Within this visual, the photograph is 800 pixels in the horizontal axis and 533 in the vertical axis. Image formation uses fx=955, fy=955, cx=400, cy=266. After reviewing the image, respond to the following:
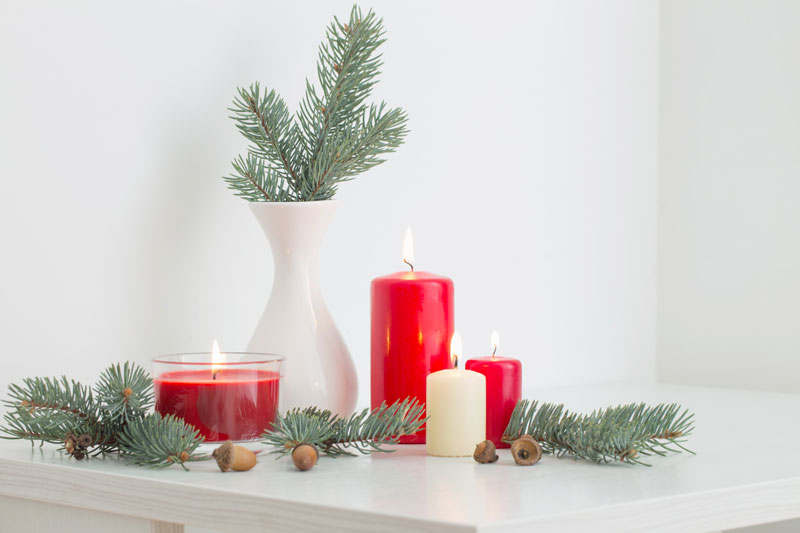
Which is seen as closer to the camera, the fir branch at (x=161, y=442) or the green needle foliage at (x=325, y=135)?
the fir branch at (x=161, y=442)

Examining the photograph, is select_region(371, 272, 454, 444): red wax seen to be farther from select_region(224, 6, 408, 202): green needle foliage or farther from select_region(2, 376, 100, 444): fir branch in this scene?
select_region(2, 376, 100, 444): fir branch

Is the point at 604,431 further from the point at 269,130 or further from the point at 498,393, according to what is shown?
the point at 269,130

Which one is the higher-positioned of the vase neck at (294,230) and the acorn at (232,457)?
the vase neck at (294,230)

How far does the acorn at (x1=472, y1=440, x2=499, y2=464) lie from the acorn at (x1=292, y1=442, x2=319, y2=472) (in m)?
0.12

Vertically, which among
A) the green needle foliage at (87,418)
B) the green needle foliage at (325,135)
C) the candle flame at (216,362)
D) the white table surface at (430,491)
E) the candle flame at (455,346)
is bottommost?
the white table surface at (430,491)

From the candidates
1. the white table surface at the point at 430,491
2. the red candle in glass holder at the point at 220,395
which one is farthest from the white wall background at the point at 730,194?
the red candle in glass holder at the point at 220,395

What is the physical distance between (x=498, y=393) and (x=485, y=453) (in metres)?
0.09

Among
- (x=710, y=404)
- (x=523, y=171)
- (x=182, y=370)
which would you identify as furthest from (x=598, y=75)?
(x=182, y=370)

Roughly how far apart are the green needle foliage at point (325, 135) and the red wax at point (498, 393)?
0.22 meters

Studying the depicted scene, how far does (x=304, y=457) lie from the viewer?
0.67 meters

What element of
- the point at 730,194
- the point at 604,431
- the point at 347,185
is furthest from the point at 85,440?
the point at 730,194

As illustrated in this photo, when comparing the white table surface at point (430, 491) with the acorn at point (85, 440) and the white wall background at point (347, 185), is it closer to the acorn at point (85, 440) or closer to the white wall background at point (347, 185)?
the acorn at point (85, 440)

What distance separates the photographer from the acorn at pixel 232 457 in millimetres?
660

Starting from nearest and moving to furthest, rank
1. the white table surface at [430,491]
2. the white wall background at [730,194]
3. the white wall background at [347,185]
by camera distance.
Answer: the white table surface at [430,491] → the white wall background at [347,185] → the white wall background at [730,194]
